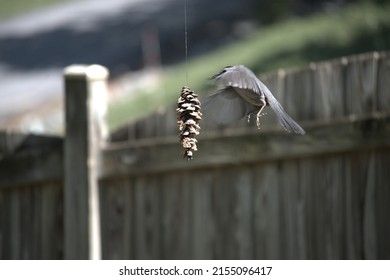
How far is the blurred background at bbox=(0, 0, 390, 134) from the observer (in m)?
9.63

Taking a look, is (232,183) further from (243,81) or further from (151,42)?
(151,42)

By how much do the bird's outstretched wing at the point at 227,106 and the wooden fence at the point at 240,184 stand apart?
1.29m

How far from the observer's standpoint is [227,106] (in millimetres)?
Result: 3502

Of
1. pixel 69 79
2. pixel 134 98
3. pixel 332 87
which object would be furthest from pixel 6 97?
pixel 332 87

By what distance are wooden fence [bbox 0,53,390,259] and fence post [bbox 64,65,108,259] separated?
0.04 feet

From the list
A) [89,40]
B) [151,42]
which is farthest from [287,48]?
[89,40]

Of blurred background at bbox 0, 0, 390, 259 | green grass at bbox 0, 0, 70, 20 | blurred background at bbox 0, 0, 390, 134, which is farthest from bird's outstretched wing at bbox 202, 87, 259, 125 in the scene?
green grass at bbox 0, 0, 70, 20

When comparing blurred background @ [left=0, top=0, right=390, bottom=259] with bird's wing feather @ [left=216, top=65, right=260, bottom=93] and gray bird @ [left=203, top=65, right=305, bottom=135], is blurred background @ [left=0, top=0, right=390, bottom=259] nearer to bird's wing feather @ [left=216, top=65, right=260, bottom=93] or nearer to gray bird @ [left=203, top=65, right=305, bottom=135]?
gray bird @ [left=203, top=65, right=305, bottom=135]

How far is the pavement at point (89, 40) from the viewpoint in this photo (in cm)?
1159

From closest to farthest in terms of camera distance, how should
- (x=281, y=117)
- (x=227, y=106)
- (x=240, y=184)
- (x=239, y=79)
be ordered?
(x=239, y=79) → (x=281, y=117) → (x=227, y=106) → (x=240, y=184)

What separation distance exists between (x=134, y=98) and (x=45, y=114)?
1011 mm

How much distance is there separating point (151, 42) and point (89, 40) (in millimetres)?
1156

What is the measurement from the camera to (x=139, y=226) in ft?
17.0

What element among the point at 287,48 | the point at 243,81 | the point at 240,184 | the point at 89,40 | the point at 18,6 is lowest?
the point at 240,184
